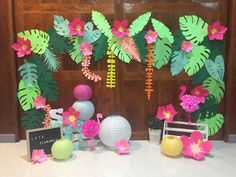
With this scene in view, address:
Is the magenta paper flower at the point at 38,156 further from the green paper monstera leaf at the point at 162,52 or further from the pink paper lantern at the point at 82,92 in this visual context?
the green paper monstera leaf at the point at 162,52

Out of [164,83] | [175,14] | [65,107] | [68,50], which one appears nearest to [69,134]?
[65,107]

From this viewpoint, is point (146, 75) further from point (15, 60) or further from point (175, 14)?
point (15, 60)

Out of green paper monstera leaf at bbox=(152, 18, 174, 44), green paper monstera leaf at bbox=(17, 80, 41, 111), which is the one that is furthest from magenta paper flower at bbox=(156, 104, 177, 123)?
green paper monstera leaf at bbox=(17, 80, 41, 111)

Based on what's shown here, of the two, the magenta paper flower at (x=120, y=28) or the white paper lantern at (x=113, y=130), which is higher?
the magenta paper flower at (x=120, y=28)

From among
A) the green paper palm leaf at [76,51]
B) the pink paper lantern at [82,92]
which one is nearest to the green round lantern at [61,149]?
the pink paper lantern at [82,92]

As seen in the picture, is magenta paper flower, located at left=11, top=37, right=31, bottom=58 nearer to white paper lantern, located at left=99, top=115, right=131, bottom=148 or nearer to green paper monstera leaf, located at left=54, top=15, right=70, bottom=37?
green paper monstera leaf, located at left=54, top=15, right=70, bottom=37

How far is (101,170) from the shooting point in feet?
7.20

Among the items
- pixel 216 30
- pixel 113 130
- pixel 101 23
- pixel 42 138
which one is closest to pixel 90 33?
pixel 101 23

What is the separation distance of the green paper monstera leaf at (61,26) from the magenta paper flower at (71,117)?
0.62 meters

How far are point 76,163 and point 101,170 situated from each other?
218mm

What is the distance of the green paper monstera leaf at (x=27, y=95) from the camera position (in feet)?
8.70

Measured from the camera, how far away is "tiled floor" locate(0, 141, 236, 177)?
214 centimetres

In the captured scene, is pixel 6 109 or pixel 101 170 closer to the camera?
pixel 101 170

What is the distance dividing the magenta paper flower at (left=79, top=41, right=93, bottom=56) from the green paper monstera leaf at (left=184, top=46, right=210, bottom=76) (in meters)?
0.81
